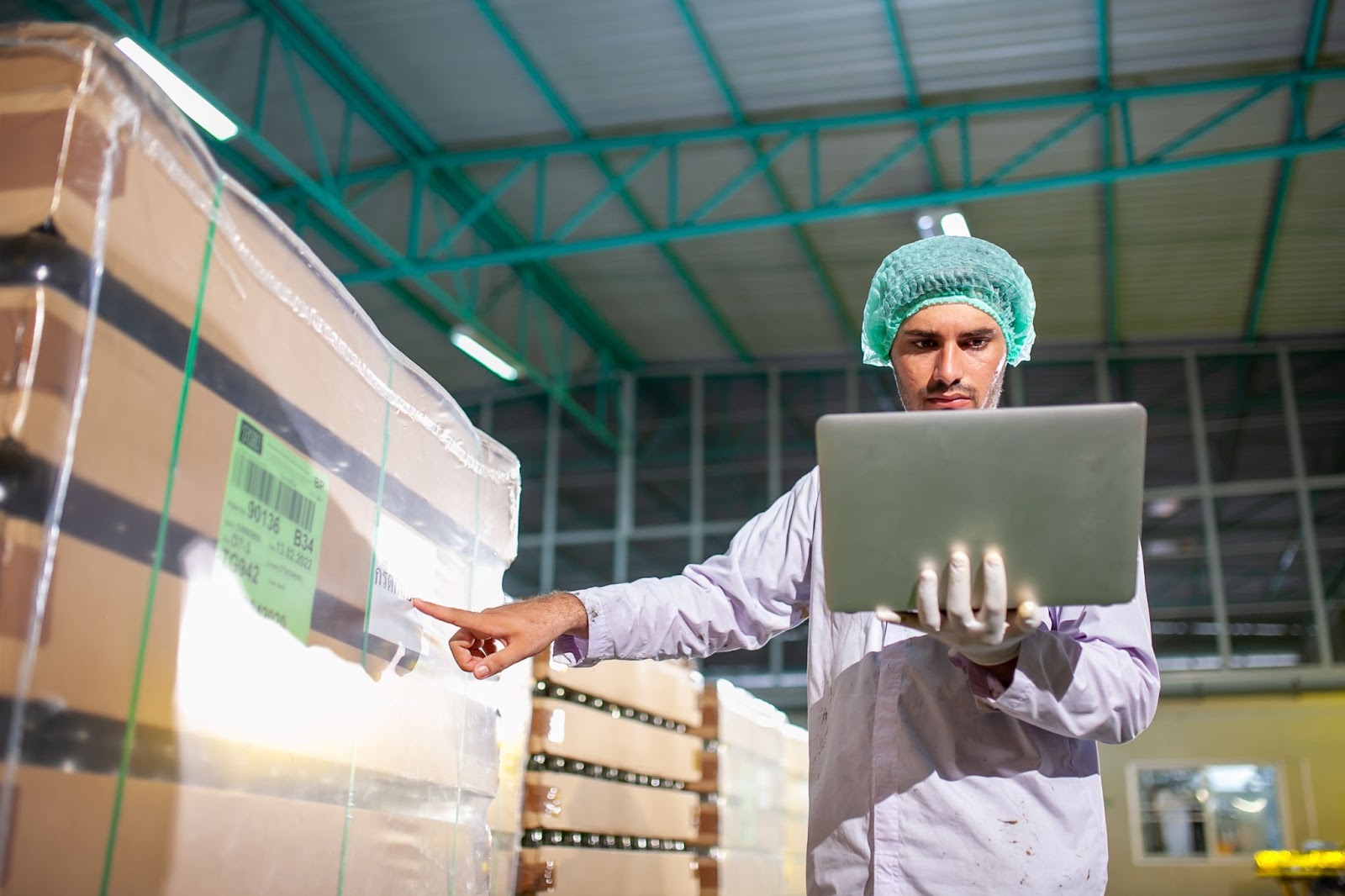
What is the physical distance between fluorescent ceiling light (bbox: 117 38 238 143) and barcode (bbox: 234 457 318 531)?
6.76 m

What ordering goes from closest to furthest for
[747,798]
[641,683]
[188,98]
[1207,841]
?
[641,683]
[747,798]
[188,98]
[1207,841]

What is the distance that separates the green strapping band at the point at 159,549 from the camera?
1375 millimetres

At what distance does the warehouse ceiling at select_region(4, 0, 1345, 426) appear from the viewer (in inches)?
358

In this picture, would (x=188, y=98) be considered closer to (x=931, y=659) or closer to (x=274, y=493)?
(x=274, y=493)

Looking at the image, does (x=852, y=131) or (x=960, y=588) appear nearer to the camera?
(x=960, y=588)

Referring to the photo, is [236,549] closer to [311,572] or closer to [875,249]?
[311,572]

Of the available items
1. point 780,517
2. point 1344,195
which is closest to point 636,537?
point 1344,195

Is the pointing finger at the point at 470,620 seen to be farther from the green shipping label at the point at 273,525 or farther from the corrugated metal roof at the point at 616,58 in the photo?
the corrugated metal roof at the point at 616,58

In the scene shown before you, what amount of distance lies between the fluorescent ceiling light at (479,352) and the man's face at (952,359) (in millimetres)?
10078

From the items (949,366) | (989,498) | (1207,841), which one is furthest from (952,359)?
(1207,841)

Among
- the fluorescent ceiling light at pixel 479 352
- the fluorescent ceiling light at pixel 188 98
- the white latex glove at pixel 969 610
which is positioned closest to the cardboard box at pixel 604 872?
the white latex glove at pixel 969 610

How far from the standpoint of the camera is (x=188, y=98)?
784cm

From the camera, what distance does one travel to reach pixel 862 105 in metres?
10.2

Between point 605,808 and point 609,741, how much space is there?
9.6 inches
